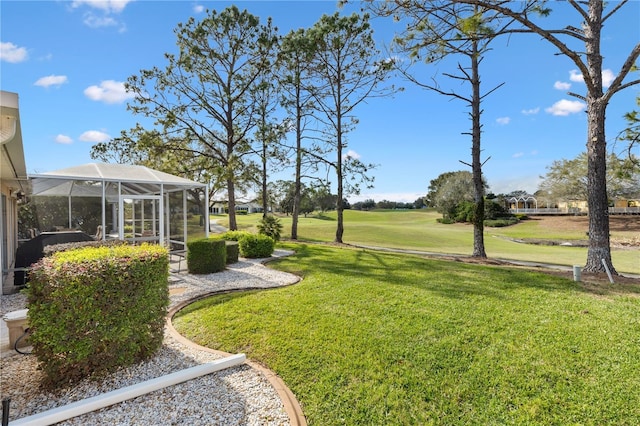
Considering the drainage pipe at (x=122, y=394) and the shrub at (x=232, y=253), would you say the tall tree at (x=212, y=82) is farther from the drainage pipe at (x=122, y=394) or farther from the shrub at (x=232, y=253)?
the drainage pipe at (x=122, y=394)

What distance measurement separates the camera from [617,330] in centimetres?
378

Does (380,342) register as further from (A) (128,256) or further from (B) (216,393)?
(A) (128,256)

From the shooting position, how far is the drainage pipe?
2.46 metres

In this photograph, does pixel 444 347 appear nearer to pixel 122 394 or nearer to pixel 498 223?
pixel 122 394

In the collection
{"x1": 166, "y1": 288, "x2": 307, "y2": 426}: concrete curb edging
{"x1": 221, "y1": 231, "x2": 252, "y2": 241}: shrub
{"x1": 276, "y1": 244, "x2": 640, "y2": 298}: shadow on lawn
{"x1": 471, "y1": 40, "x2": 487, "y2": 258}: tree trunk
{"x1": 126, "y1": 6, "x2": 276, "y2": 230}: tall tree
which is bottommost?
{"x1": 166, "y1": 288, "x2": 307, "y2": 426}: concrete curb edging

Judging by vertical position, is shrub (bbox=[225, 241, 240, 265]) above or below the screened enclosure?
below

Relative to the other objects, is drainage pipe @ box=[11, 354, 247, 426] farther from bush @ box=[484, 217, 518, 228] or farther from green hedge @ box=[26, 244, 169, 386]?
bush @ box=[484, 217, 518, 228]

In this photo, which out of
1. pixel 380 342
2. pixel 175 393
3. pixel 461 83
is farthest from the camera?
pixel 461 83

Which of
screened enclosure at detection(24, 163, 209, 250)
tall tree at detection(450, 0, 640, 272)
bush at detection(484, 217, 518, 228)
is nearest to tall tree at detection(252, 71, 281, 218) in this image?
screened enclosure at detection(24, 163, 209, 250)

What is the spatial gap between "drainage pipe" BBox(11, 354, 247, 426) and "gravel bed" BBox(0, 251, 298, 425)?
0.15ft

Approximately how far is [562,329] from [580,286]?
2.36 meters

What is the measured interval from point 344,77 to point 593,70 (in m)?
9.91

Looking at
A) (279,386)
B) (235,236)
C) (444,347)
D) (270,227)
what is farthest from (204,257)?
(270,227)

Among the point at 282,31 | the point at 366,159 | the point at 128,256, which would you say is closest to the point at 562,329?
the point at 128,256
